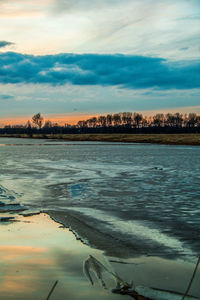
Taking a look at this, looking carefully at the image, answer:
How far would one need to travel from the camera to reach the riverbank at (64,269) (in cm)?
552

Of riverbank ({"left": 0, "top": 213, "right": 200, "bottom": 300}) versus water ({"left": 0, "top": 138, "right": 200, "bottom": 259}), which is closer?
riverbank ({"left": 0, "top": 213, "right": 200, "bottom": 300})

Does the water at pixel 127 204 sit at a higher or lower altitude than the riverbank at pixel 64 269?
lower

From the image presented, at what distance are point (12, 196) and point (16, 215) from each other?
12.7 ft

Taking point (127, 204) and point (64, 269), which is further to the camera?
point (127, 204)

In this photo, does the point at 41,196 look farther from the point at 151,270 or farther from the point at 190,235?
the point at 151,270

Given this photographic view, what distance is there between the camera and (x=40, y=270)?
255 inches

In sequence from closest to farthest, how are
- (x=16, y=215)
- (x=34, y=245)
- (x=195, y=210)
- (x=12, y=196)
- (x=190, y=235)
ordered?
(x=34, y=245), (x=190, y=235), (x=16, y=215), (x=195, y=210), (x=12, y=196)

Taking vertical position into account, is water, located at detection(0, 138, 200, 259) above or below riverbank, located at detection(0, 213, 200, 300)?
below

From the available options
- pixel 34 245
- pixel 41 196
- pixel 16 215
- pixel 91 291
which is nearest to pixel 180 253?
pixel 91 291

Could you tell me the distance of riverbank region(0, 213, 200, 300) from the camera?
5.52m

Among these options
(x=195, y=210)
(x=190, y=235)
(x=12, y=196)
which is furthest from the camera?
(x=12, y=196)

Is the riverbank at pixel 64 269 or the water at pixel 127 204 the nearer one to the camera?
the riverbank at pixel 64 269

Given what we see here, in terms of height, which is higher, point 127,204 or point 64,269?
point 64,269

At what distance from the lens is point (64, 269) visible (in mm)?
6520
